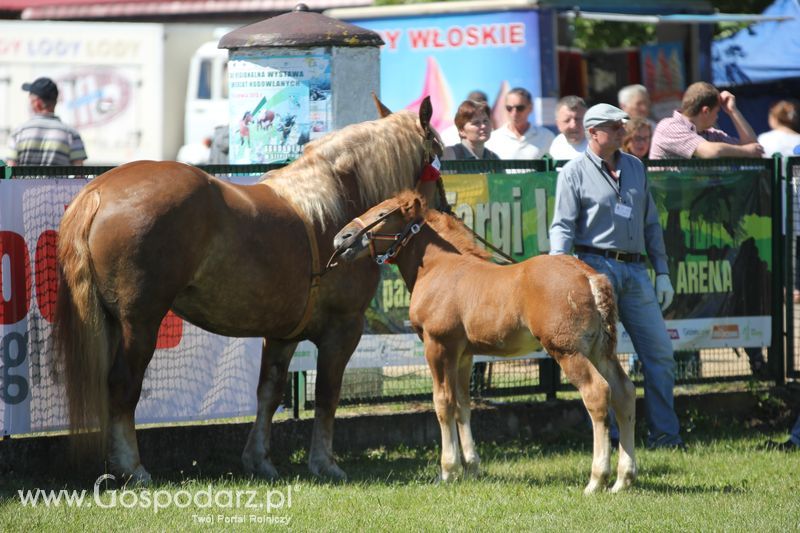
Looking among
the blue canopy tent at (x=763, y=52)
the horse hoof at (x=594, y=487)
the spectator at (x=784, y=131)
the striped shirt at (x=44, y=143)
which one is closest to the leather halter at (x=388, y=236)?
the horse hoof at (x=594, y=487)

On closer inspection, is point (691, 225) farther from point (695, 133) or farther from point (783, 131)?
point (783, 131)

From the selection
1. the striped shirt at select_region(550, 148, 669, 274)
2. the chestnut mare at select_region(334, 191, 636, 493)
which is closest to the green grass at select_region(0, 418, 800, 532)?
the chestnut mare at select_region(334, 191, 636, 493)

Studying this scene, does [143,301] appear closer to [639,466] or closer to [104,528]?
[104,528]

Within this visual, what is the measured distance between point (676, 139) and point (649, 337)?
2.29 m

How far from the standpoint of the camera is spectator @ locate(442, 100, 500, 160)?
9.73 metres

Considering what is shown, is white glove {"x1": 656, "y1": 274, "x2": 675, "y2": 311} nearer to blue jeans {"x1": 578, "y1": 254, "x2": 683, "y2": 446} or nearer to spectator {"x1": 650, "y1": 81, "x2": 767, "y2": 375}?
blue jeans {"x1": 578, "y1": 254, "x2": 683, "y2": 446}

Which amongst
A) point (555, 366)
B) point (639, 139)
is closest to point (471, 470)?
point (555, 366)

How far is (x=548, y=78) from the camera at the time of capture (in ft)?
50.7

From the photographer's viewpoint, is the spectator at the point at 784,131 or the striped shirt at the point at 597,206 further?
the spectator at the point at 784,131

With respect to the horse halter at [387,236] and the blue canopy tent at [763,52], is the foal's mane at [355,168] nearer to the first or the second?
the horse halter at [387,236]

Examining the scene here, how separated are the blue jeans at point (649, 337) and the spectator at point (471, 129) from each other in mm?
1954

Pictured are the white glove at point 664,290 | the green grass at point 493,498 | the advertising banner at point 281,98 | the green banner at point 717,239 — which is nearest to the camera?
the green grass at point 493,498

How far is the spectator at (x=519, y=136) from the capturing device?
11.1 meters

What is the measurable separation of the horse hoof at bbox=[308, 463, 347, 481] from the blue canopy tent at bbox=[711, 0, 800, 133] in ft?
35.9
